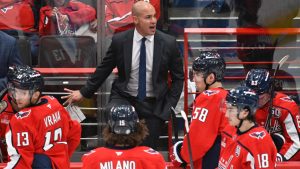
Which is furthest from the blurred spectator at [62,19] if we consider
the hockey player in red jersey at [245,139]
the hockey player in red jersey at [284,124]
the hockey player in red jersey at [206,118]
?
the hockey player in red jersey at [245,139]

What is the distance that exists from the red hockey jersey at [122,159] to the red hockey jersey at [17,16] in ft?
11.3

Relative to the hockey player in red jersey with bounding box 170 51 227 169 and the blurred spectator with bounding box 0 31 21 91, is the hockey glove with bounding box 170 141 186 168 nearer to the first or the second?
the hockey player in red jersey with bounding box 170 51 227 169

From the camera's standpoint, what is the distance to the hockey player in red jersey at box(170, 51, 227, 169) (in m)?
7.58

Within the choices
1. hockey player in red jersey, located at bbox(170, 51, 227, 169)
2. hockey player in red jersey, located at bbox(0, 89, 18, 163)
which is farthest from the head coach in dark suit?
hockey player in red jersey, located at bbox(0, 89, 18, 163)

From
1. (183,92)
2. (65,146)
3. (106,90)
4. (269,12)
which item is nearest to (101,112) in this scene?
(106,90)

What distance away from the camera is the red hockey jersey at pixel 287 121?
27.1 feet

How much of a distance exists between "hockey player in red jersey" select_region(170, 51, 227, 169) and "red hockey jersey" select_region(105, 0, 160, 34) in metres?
1.65

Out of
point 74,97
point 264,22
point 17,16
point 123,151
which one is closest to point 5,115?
point 74,97

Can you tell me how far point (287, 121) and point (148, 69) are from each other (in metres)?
1.26

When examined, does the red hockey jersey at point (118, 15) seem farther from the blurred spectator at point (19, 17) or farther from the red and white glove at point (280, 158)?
the red and white glove at point (280, 158)

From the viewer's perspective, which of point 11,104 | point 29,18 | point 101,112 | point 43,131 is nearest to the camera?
point 43,131

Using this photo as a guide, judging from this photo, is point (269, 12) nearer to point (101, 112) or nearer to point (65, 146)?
point (101, 112)

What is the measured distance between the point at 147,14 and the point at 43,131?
158 cm

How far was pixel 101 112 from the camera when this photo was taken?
9.04 meters
